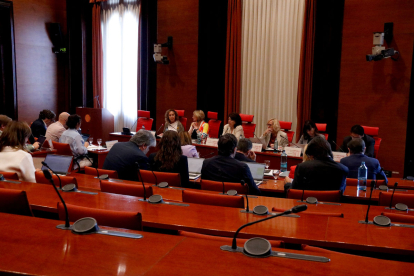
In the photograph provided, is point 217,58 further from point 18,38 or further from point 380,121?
point 18,38

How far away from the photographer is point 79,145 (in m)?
5.56

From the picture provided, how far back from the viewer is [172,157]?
3.82m

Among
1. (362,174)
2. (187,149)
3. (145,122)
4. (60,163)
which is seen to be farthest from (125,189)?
(145,122)

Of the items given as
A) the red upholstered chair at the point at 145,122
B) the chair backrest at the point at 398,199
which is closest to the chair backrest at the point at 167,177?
the chair backrest at the point at 398,199

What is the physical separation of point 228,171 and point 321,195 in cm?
83

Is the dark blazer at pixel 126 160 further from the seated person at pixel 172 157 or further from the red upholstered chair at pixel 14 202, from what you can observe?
the red upholstered chair at pixel 14 202

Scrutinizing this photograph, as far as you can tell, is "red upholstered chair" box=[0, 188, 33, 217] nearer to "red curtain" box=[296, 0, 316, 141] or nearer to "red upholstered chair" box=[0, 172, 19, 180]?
"red upholstered chair" box=[0, 172, 19, 180]

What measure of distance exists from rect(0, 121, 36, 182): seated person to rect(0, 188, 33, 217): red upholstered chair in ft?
3.69

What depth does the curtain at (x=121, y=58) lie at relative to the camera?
9.91 m

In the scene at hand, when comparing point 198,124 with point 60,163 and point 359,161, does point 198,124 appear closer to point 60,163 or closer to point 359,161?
point 359,161

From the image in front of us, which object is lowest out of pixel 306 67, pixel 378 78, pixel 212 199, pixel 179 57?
pixel 212 199

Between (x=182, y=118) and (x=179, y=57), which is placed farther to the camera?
(x=179, y=57)

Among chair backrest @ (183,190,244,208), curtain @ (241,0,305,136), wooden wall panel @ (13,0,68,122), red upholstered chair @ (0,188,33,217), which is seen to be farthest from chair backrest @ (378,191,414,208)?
wooden wall panel @ (13,0,68,122)

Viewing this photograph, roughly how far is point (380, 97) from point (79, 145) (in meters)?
5.24
